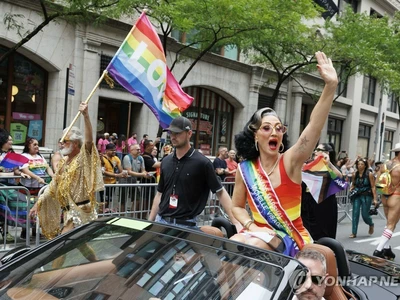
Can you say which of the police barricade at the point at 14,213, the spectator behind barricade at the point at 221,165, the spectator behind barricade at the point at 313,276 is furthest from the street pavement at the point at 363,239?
the spectator behind barricade at the point at 313,276

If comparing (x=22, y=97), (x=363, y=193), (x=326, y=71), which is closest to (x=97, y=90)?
(x=22, y=97)

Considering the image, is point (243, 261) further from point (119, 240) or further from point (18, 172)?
point (18, 172)

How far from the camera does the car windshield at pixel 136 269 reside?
7.45 ft

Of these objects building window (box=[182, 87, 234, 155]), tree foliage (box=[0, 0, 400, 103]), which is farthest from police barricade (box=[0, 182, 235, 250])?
building window (box=[182, 87, 234, 155])

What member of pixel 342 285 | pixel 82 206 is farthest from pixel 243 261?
pixel 82 206

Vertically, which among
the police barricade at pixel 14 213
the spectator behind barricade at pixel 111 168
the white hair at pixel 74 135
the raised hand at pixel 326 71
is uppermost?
the raised hand at pixel 326 71

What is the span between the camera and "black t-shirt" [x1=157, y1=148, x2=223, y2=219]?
14.8ft

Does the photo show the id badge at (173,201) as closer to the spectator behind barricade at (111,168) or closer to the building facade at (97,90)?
the spectator behind barricade at (111,168)

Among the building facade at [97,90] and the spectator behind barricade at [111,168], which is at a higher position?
the building facade at [97,90]

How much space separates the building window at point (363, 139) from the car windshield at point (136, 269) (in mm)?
34876

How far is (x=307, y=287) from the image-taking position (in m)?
2.42

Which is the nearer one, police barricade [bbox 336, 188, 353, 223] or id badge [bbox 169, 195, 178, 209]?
id badge [bbox 169, 195, 178, 209]

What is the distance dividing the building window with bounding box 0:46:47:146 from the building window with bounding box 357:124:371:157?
26.6m

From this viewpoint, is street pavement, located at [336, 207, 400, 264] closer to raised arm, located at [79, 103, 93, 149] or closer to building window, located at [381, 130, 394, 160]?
raised arm, located at [79, 103, 93, 149]
